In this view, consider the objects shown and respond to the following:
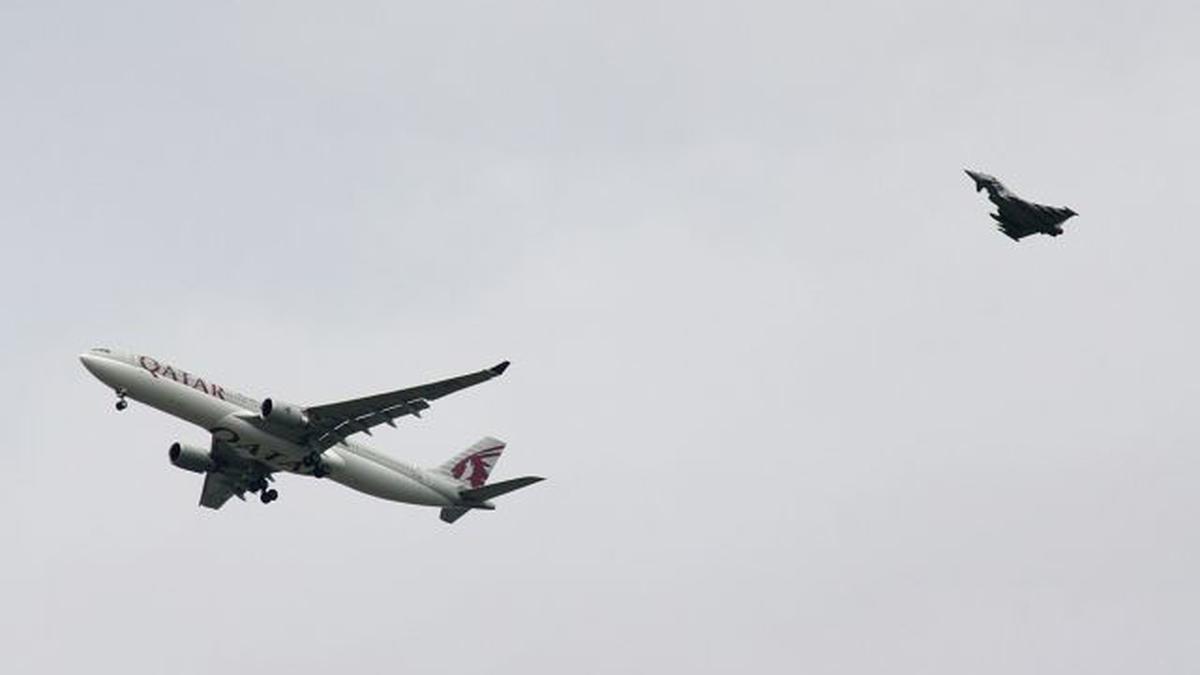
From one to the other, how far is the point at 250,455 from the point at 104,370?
8.40 meters

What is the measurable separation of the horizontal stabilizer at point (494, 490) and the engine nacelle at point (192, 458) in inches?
424

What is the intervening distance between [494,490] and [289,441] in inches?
375

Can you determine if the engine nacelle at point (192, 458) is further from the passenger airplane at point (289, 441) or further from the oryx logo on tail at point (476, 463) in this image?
the oryx logo on tail at point (476, 463)

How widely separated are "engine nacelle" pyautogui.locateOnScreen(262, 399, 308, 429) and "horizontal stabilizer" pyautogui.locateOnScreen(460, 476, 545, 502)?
30.2 ft

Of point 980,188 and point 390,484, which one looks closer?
point 980,188

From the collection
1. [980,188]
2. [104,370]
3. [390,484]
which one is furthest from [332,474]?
[980,188]

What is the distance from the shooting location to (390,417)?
92.8m

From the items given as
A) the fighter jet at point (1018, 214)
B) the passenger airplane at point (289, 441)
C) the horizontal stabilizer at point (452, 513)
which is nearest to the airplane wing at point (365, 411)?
the passenger airplane at point (289, 441)

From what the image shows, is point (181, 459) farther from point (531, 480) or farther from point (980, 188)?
point (980, 188)

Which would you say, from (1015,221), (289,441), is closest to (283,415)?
(289,441)

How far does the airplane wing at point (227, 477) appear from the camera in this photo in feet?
318

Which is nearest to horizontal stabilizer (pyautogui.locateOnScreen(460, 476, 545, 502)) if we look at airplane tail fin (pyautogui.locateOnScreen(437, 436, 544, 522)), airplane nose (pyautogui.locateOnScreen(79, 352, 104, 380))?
airplane tail fin (pyautogui.locateOnScreen(437, 436, 544, 522))

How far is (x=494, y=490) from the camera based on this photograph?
9788 cm

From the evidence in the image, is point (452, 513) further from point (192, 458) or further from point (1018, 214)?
point (1018, 214)
